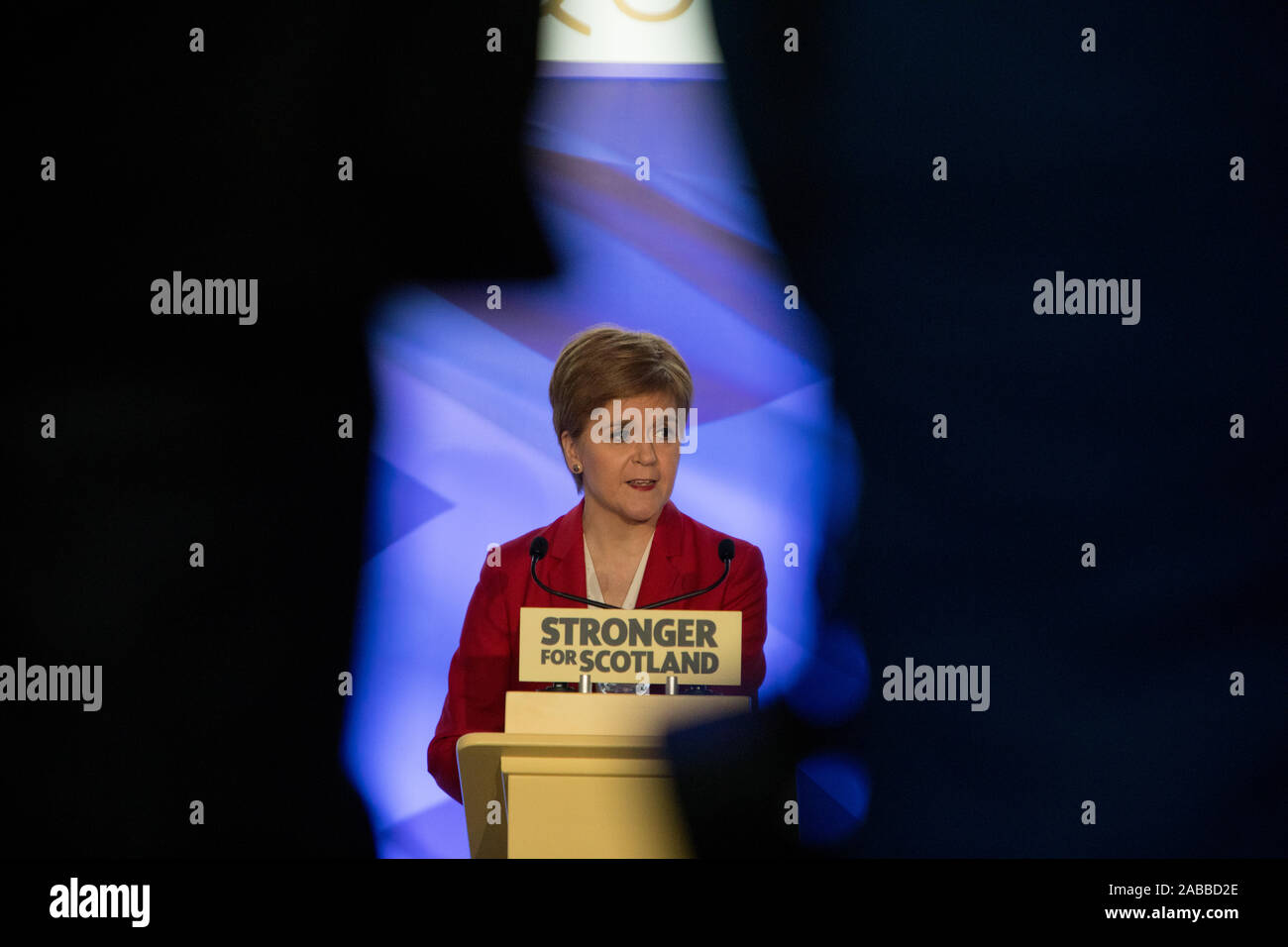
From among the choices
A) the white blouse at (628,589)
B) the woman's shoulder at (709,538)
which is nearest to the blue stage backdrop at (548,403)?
the woman's shoulder at (709,538)

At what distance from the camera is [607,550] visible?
3.79 metres

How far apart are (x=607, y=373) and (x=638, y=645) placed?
0.81 m

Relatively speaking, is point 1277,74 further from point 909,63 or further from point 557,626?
point 557,626

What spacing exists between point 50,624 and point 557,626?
154 cm

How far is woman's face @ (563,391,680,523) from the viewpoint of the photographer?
3.75 m

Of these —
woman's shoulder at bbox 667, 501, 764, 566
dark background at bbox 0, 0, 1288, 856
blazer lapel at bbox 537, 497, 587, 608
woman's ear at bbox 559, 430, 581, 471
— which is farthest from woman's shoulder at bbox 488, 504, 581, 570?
dark background at bbox 0, 0, 1288, 856

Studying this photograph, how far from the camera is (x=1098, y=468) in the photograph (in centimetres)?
394

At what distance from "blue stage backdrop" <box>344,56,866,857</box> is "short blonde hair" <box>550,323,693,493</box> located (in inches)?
1.6

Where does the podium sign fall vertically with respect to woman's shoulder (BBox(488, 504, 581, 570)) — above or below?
below

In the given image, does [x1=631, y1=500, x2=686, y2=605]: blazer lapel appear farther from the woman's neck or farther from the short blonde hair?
the short blonde hair

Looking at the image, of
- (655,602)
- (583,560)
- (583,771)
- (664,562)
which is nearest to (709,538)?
(664,562)

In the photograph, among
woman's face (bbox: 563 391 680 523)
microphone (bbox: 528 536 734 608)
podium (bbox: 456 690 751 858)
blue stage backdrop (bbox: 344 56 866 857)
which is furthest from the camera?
blue stage backdrop (bbox: 344 56 866 857)
